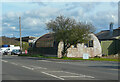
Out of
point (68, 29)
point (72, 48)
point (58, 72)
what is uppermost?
point (68, 29)

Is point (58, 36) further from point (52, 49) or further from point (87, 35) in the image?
point (52, 49)

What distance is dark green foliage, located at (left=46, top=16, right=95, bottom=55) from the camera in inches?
1259

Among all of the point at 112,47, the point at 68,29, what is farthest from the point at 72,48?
the point at 112,47

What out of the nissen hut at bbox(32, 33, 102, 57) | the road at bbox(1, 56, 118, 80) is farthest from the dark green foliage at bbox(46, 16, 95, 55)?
the road at bbox(1, 56, 118, 80)

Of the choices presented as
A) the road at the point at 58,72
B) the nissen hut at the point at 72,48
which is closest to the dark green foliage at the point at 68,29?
the nissen hut at the point at 72,48

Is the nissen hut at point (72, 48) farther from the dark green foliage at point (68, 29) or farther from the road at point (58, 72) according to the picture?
the road at point (58, 72)

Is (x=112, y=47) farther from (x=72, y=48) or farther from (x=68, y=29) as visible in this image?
(x=68, y=29)

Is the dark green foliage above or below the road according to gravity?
above

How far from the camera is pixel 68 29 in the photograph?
32344 mm

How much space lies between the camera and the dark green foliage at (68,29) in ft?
105

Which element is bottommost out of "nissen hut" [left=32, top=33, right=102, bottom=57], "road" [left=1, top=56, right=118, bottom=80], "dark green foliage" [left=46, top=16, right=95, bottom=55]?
"road" [left=1, top=56, right=118, bottom=80]

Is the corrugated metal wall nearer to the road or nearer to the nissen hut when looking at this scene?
the nissen hut

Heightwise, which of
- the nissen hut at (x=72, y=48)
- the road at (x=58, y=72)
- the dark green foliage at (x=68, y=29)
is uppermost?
the dark green foliage at (x=68, y=29)

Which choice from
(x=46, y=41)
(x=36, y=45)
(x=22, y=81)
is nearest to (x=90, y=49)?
(x=46, y=41)
